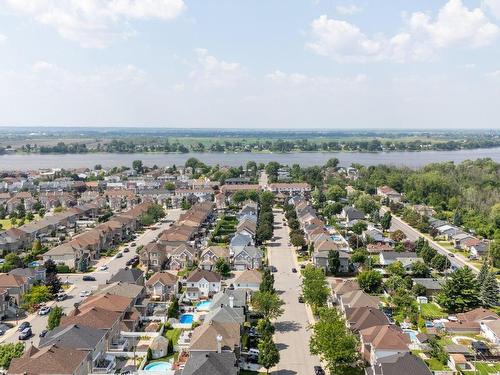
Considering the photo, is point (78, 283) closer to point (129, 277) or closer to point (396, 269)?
point (129, 277)

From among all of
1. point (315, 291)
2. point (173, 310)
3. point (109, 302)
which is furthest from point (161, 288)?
point (315, 291)

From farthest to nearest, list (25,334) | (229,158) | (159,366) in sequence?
(229,158) < (25,334) < (159,366)

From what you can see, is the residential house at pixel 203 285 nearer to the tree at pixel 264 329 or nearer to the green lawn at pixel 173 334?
the green lawn at pixel 173 334


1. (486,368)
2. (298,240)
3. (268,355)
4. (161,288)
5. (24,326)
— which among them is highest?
(268,355)

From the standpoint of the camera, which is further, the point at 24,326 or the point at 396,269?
the point at 396,269

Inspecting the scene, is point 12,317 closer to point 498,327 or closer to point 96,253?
point 96,253

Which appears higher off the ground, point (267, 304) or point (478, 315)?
point (267, 304)

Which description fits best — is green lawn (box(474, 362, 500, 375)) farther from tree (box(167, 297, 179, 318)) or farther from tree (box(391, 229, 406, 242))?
tree (box(391, 229, 406, 242))

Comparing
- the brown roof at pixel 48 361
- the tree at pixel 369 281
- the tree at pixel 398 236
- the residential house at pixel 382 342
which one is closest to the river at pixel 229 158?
the tree at pixel 398 236

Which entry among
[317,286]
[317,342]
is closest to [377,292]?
[317,286]
